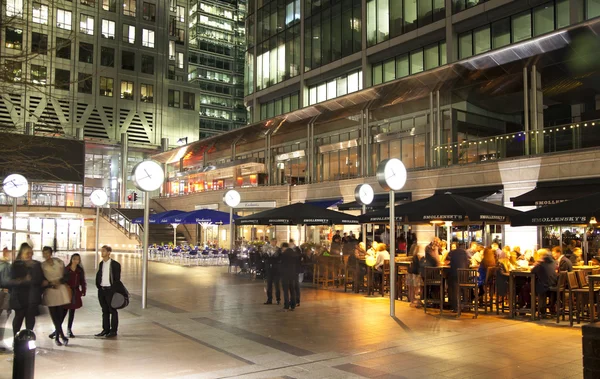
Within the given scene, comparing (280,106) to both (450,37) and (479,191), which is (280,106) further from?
(479,191)

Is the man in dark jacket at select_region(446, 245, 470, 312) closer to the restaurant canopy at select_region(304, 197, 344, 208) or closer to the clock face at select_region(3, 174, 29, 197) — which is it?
the clock face at select_region(3, 174, 29, 197)

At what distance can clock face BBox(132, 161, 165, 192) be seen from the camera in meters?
12.5

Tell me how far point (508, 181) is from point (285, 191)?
657 inches

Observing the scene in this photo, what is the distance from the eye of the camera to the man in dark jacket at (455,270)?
1279 centimetres

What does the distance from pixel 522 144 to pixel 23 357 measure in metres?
19.9

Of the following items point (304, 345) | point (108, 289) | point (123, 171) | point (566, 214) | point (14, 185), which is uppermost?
point (123, 171)

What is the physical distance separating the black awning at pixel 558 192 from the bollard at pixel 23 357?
16685 mm

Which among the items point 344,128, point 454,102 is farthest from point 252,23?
A: point 454,102

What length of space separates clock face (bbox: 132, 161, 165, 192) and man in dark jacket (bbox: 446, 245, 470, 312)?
6.94 m

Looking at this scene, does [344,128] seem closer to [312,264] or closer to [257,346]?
[312,264]

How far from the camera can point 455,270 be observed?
42.5 ft

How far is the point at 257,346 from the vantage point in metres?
9.44

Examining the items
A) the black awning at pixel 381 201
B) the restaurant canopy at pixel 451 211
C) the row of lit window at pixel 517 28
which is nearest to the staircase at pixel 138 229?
the black awning at pixel 381 201

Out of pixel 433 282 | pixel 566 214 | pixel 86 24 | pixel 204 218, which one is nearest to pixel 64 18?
pixel 86 24
